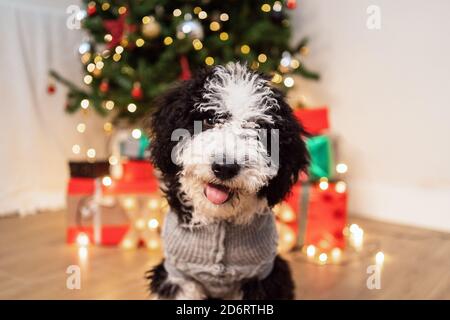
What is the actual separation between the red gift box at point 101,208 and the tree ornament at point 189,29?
29.5 inches

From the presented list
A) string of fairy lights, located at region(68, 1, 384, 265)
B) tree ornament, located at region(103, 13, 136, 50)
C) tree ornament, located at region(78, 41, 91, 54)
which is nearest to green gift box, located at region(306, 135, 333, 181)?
string of fairy lights, located at region(68, 1, 384, 265)

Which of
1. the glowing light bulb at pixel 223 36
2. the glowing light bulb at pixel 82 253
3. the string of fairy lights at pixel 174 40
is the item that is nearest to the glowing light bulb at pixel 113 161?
the string of fairy lights at pixel 174 40

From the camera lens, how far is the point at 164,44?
247cm

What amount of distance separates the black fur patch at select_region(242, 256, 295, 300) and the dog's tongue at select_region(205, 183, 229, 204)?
34 centimetres

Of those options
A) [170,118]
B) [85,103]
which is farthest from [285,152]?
[85,103]

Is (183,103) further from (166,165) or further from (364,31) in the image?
(364,31)

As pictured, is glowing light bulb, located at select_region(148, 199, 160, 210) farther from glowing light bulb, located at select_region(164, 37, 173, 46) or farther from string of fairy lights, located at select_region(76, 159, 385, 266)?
glowing light bulb, located at select_region(164, 37, 173, 46)

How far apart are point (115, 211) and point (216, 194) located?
1.25 meters

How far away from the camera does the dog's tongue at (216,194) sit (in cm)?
106

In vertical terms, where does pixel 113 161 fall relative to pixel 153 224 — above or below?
above

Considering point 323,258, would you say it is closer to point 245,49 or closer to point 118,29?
point 245,49

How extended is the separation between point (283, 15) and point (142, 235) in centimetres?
156
